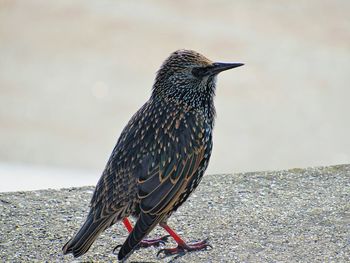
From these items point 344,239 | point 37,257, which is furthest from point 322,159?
point 37,257

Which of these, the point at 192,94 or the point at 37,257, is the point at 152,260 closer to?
the point at 37,257

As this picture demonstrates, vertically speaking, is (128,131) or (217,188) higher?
(128,131)

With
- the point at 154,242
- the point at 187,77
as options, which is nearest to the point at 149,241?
the point at 154,242

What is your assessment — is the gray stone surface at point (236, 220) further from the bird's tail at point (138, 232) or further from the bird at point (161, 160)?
the bird's tail at point (138, 232)

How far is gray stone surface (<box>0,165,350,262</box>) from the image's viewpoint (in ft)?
18.8

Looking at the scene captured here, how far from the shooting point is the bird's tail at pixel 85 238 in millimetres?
5316

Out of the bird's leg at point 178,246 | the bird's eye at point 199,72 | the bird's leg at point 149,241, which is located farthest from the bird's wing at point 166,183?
the bird's eye at point 199,72

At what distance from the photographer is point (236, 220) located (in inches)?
243

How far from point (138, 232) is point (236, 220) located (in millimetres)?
1014

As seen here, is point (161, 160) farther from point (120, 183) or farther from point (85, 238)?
point (85, 238)

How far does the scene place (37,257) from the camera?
5.71m

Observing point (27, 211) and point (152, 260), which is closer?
point (152, 260)

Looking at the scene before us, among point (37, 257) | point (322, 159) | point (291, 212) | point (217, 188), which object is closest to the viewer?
point (37, 257)

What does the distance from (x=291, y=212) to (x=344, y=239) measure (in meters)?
0.50
